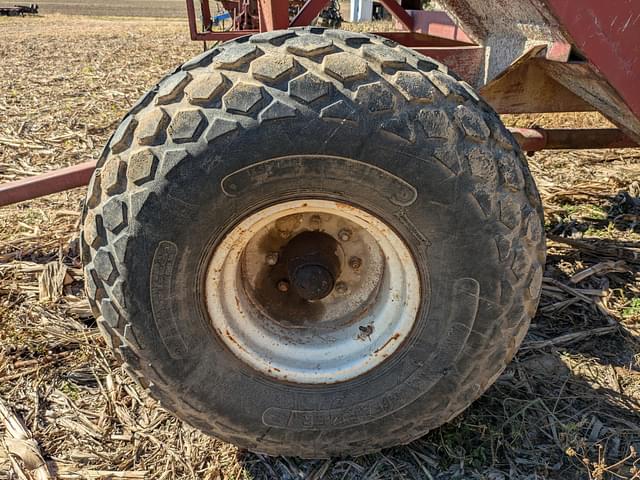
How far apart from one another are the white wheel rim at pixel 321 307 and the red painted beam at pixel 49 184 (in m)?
1.30

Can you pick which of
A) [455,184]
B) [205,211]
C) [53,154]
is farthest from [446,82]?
[53,154]

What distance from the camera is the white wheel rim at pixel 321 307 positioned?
6.02 ft

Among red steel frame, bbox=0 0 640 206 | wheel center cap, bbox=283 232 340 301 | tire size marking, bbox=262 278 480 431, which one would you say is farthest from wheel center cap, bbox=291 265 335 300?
red steel frame, bbox=0 0 640 206

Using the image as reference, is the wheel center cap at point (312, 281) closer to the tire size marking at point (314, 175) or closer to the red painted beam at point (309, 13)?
the tire size marking at point (314, 175)

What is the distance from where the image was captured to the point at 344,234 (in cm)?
207

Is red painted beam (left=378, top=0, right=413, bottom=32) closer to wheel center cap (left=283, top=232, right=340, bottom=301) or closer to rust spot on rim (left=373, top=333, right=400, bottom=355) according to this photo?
wheel center cap (left=283, top=232, right=340, bottom=301)

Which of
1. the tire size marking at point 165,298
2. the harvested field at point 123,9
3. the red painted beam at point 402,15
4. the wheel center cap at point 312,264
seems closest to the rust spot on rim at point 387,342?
the wheel center cap at point 312,264

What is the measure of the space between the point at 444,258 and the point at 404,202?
0.23 meters

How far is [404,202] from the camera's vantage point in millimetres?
1713

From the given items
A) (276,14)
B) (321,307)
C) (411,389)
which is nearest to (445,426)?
(411,389)

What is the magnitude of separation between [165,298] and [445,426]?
129 centimetres

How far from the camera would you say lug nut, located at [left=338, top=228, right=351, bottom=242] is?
2.07 meters

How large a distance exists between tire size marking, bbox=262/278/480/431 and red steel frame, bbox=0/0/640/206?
3.09ft

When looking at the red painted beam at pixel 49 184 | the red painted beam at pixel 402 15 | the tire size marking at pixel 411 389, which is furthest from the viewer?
the red painted beam at pixel 402 15
